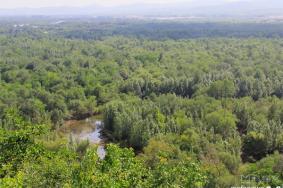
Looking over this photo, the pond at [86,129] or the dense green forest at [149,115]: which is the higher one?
the dense green forest at [149,115]

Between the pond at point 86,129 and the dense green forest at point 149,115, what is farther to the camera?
the pond at point 86,129

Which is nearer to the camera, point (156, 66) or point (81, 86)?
point (81, 86)

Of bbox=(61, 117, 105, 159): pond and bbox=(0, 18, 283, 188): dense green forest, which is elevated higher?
bbox=(0, 18, 283, 188): dense green forest

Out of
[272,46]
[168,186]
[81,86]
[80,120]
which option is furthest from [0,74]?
[168,186]

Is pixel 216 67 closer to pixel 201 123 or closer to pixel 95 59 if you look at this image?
pixel 95 59
